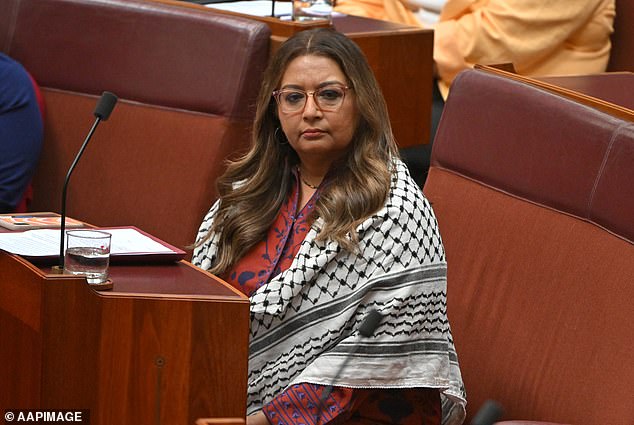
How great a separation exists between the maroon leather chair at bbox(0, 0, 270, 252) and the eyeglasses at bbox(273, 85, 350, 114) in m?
0.64

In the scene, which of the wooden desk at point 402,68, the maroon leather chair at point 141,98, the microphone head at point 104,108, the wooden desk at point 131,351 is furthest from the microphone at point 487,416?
the wooden desk at point 402,68

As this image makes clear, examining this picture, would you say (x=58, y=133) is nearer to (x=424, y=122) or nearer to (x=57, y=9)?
(x=57, y=9)

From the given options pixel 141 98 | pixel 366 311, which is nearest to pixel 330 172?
pixel 366 311

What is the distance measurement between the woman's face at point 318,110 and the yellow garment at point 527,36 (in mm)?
1342

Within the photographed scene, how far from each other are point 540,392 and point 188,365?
63 centimetres

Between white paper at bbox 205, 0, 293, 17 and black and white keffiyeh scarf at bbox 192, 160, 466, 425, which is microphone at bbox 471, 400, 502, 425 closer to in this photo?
black and white keffiyeh scarf at bbox 192, 160, 466, 425

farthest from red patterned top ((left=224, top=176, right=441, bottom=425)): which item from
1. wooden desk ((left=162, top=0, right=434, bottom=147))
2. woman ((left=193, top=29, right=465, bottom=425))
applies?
wooden desk ((left=162, top=0, right=434, bottom=147))

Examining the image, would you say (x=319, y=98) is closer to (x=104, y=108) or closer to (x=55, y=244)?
(x=104, y=108)

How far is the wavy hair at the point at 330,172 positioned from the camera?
186 centimetres

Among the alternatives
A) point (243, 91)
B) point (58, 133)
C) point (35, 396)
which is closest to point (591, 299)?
point (35, 396)

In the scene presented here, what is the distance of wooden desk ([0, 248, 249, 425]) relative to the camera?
1.52 m

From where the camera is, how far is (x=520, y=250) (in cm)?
201

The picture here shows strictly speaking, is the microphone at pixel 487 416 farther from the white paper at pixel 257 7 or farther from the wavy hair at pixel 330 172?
the white paper at pixel 257 7

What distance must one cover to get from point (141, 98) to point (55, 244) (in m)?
1.06
